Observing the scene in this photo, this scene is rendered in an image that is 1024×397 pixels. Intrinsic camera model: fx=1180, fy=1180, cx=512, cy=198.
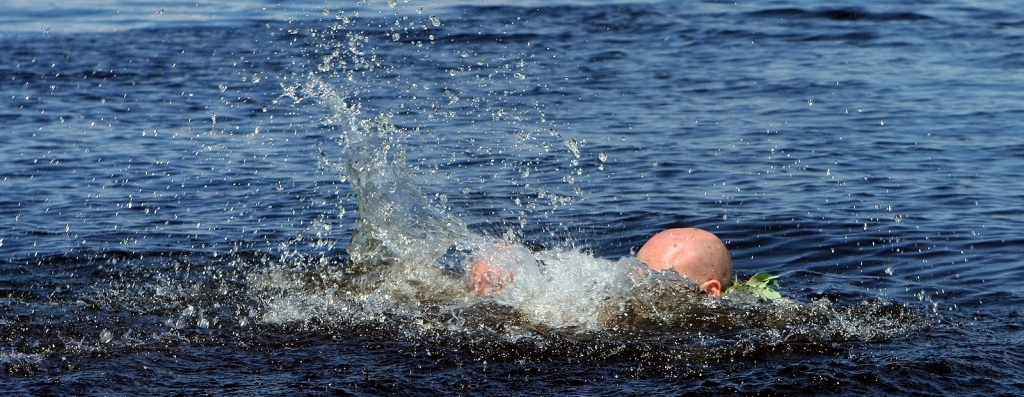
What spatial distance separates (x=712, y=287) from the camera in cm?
671

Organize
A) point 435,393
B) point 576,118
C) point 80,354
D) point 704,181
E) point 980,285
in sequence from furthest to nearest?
1. point 576,118
2. point 704,181
3. point 980,285
4. point 80,354
5. point 435,393

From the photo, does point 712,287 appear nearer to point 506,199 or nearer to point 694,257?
point 694,257

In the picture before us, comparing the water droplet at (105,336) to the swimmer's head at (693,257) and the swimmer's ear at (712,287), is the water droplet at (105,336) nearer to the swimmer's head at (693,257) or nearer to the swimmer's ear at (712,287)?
the swimmer's head at (693,257)

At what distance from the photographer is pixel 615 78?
52.1ft

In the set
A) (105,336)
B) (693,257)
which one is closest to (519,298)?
(693,257)

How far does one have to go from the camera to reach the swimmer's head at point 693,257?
6.62 m

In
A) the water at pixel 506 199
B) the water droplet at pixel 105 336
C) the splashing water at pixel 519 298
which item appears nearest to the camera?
the water at pixel 506 199

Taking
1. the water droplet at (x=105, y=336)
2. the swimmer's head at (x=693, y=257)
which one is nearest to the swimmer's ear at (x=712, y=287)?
the swimmer's head at (x=693, y=257)

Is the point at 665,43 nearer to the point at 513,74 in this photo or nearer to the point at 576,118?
the point at 513,74

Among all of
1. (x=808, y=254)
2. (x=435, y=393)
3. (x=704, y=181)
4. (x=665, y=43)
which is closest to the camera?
(x=435, y=393)

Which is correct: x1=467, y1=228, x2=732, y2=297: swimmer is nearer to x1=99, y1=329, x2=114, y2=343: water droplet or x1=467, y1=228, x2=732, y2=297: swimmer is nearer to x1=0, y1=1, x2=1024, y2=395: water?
x1=0, y1=1, x2=1024, y2=395: water

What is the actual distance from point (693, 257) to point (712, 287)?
24cm

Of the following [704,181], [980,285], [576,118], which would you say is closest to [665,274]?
[980,285]

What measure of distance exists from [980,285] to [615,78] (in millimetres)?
8519
